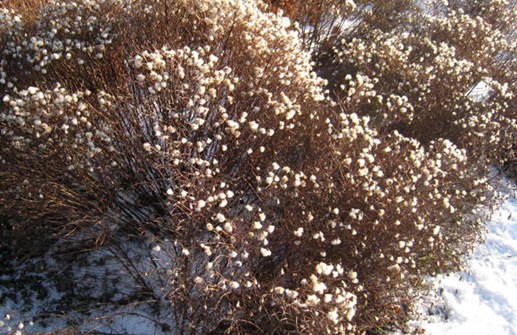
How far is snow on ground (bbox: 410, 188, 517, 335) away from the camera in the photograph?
13.7ft

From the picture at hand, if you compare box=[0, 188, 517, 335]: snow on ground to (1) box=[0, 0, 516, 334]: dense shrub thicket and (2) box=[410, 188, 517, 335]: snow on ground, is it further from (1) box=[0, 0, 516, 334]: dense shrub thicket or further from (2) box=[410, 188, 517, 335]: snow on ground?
(1) box=[0, 0, 516, 334]: dense shrub thicket

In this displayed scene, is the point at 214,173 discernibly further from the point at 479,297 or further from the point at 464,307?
the point at 479,297

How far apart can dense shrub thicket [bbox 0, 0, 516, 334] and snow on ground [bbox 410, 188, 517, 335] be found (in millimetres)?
271

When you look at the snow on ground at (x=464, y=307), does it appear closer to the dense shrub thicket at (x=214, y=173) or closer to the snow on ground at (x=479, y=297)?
the snow on ground at (x=479, y=297)

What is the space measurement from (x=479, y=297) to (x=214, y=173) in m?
3.22

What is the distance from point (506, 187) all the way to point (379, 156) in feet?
9.87

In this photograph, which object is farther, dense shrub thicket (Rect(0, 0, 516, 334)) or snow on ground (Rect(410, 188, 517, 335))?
snow on ground (Rect(410, 188, 517, 335))

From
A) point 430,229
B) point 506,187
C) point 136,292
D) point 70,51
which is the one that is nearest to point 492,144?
point 506,187

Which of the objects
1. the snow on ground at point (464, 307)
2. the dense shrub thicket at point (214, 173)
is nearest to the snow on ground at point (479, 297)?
the snow on ground at point (464, 307)

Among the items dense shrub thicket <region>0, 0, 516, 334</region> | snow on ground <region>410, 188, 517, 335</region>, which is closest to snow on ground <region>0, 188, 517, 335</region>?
snow on ground <region>410, 188, 517, 335</region>

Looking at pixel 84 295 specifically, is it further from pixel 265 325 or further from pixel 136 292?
pixel 265 325

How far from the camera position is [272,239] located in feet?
11.1

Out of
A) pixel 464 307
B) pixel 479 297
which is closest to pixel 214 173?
pixel 464 307

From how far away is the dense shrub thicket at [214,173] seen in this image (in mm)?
3096
